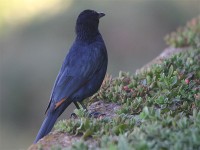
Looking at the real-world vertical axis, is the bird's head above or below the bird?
above

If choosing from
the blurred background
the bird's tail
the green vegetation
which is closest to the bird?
the bird's tail

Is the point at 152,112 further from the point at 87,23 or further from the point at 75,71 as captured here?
the point at 87,23

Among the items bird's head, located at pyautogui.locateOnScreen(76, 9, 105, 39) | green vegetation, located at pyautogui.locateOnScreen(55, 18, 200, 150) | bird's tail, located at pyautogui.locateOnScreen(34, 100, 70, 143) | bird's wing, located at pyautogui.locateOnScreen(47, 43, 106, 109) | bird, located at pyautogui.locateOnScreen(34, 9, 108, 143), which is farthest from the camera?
bird's head, located at pyautogui.locateOnScreen(76, 9, 105, 39)

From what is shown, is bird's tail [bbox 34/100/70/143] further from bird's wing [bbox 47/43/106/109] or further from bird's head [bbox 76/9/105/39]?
bird's head [bbox 76/9/105/39]

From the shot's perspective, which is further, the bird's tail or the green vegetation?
the bird's tail

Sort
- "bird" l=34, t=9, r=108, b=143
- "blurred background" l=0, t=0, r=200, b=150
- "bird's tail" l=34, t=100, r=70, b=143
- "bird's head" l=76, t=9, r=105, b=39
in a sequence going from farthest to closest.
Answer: "blurred background" l=0, t=0, r=200, b=150, "bird's head" l=76, t=9, r=105, b=39, "bird" l=34, t=9, r=108, b=143, "bird's tail" l=34, t=100, r=70, b=143
